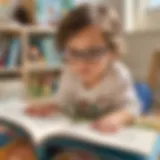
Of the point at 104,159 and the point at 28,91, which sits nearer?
the point at 104,159

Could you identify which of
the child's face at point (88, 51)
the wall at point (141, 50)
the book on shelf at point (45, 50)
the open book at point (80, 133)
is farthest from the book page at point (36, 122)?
the book on shelf at point (45, 50)

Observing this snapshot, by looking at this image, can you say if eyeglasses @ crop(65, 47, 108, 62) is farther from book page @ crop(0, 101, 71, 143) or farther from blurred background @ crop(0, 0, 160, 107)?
blurred background @ crop(0, 0, 160, 107)

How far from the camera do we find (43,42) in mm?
1636

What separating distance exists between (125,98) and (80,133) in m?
0.24

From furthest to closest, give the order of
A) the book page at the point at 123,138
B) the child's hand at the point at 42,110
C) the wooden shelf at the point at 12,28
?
the wooden shelf at the point at 12,28
the child's hand at the point at 42,110
the book page at the point at 123,138

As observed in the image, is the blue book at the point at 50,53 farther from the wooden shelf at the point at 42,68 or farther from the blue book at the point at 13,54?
the blue book at the point at 13,54

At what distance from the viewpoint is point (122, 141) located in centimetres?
44

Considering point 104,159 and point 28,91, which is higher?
point 104,159

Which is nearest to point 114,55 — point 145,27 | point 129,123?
point 129,123

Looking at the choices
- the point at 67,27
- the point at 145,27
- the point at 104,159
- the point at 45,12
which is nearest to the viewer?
the point at 104,159

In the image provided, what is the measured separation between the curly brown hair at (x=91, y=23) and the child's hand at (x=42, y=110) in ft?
0.51

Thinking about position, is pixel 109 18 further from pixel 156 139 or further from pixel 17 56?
→ pixel 17 56

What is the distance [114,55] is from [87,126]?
0.93 ft

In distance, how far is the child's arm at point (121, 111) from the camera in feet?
1.71
